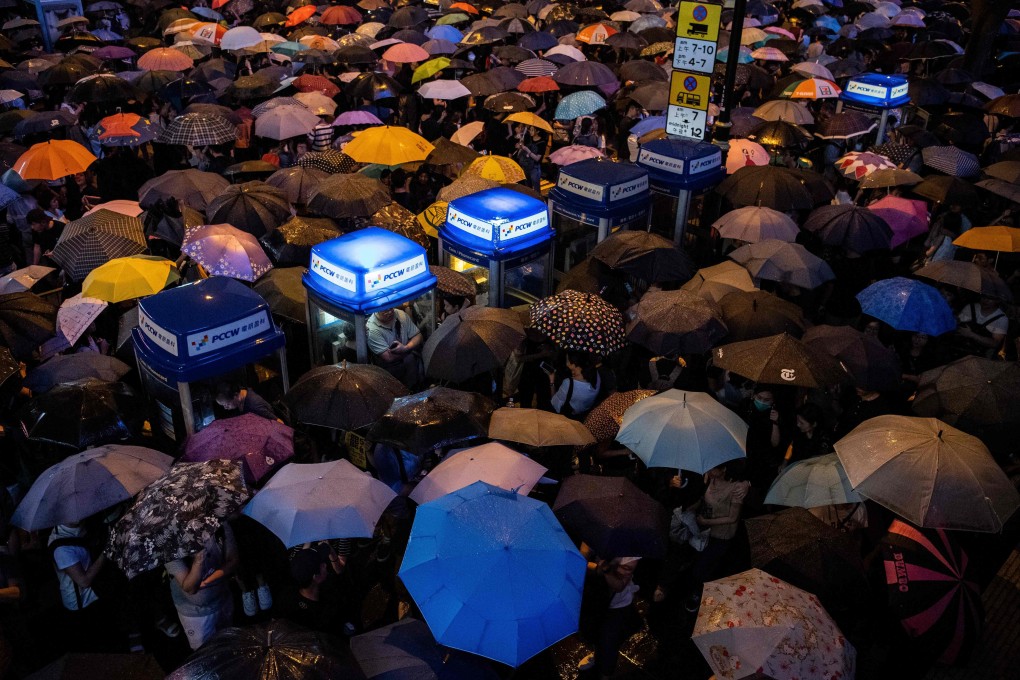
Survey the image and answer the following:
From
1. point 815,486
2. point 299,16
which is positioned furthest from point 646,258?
point 299,16

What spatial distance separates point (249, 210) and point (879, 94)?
12611 mm

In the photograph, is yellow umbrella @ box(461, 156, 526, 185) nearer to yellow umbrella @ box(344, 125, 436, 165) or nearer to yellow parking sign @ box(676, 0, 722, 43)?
yellow umbrella @ box(344, 125, 436, 165)

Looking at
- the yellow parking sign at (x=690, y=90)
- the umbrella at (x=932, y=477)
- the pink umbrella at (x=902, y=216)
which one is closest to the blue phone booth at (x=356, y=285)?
the umbrella at (x=932, y=477)

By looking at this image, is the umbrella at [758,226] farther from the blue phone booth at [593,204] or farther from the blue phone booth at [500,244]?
the blue phone booth at [500,244]

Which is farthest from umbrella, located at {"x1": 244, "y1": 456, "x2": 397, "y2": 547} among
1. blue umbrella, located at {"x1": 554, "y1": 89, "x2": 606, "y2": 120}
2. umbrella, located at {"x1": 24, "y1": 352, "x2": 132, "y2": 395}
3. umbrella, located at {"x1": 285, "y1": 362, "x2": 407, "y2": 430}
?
blue umbrella, located at {"x1": 554, "y1": 89, "x2": 606, "y2": 120}

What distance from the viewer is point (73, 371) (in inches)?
305

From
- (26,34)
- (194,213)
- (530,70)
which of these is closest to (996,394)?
(194,213)

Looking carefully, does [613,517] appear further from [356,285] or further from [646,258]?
[646,258]

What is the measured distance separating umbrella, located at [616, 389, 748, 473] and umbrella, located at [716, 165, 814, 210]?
A: 17.4 ft

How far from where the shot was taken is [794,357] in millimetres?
7609

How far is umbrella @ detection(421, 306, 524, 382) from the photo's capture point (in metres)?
7.85

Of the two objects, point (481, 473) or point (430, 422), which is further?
point (430, 422)

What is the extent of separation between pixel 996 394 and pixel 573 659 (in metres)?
4.48

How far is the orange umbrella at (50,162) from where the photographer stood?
465 inches
